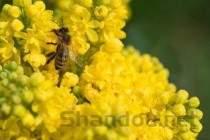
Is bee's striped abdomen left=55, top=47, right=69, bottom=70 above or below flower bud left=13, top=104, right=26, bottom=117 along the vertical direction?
above

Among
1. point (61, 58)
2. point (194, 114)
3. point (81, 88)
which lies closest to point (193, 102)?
point (194, 114)

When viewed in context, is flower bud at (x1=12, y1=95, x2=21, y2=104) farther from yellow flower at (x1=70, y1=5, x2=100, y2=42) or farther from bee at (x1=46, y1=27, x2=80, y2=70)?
yellow flower at (x1=70, y1=5, x2=100, y2=42)

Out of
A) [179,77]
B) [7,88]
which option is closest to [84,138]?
[7,88]

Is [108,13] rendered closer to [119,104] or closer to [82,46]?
[82,46]

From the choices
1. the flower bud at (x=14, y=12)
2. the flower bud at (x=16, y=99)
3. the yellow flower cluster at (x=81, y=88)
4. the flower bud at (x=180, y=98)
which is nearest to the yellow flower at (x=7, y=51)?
the yellow flower cluster at (x=81, y=88)

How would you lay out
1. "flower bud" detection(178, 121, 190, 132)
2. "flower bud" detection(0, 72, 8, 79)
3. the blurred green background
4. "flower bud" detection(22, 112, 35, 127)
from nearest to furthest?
1. "flower bud" detection(22, 112, 35, 127)
2. "flower bud" detection(0, 72, 8, 79)
3. "flower bud" detection(178, 121, 190, 132)
4. the blurred green background

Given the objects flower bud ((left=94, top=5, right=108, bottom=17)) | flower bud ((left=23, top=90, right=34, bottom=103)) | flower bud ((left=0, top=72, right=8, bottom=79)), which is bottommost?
flower bud ((left=23, top=90, right=34, bottom=103))

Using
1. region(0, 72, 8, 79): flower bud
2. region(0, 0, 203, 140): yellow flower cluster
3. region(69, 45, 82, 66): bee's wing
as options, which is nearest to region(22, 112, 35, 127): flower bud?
region(0, 0, 203, 140): yellow flower cluster

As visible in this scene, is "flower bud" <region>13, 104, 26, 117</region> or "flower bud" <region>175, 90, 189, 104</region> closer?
"flower bud" <region>13, 104, 26, 117</region>
